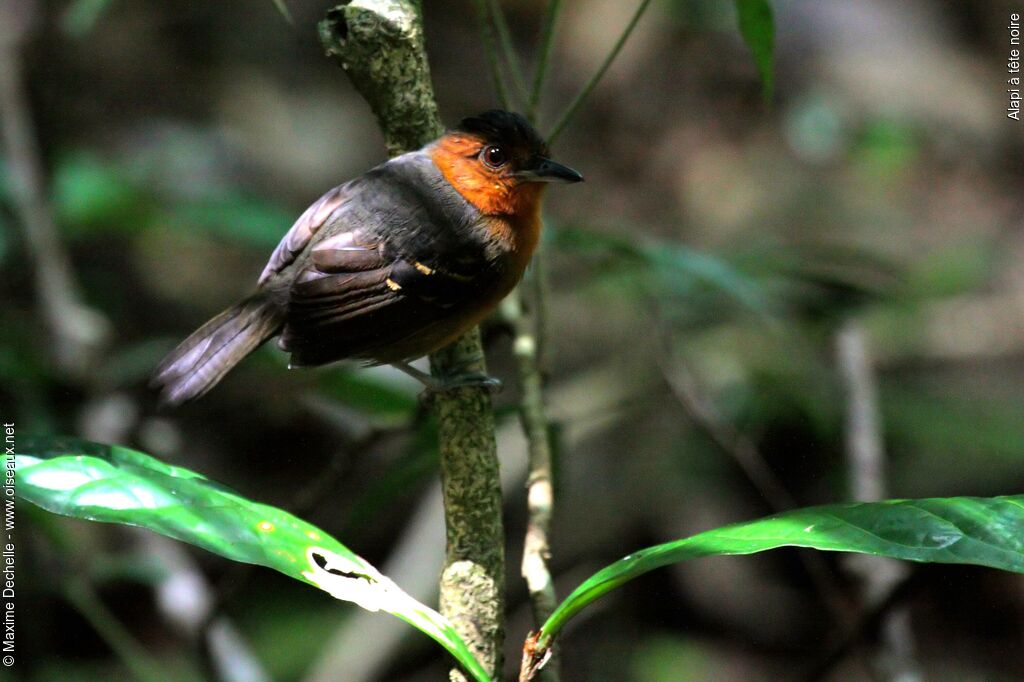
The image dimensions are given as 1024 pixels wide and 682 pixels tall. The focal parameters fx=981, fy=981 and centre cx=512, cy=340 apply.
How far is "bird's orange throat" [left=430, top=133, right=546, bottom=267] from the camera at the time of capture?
8.99 ft

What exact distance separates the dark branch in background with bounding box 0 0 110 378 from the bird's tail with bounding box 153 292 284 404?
130 centimetres

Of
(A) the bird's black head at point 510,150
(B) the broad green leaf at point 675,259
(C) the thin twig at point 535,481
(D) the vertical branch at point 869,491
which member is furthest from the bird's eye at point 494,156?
(D) the vertical branch at point 869,491

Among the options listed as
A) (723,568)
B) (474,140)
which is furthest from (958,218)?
(474,140)

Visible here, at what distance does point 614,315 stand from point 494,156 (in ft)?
9.38

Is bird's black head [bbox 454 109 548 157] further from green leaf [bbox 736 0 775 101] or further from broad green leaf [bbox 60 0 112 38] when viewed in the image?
broad green leaf [bbox 60 0 112 38]

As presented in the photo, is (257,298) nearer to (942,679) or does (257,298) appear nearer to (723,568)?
(723,568)

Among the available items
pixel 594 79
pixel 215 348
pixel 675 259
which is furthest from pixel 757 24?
pixel 215 348

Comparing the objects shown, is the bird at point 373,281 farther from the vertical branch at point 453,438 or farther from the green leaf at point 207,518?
the green leaf at point 207,518

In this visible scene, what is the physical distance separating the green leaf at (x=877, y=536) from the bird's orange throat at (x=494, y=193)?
132cm

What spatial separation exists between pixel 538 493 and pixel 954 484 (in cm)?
319

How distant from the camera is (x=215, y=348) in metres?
2.36

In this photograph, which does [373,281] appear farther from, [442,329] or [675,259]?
[675,259]

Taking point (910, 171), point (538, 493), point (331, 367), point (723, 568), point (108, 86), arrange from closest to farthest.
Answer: point (538, 493) → point (331, 367) → point (723, 568) → point (108, 86) → point (910, 171)

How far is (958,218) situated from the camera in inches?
244
